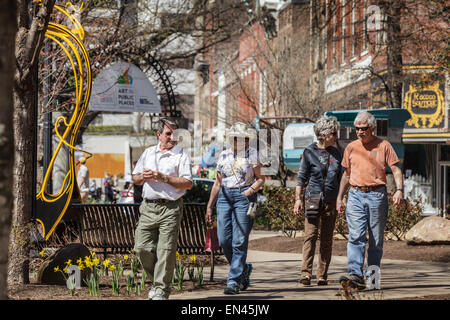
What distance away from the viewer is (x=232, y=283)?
8.21 meters

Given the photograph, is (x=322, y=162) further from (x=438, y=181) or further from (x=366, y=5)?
(x=438, y=181)

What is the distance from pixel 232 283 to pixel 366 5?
44.5 feet

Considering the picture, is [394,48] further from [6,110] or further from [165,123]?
[6,110]

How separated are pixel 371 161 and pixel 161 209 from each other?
2418 mm

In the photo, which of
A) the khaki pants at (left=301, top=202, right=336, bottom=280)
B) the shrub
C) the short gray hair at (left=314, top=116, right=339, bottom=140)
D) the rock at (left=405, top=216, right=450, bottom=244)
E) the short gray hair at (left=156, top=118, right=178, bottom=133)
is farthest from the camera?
the shrub

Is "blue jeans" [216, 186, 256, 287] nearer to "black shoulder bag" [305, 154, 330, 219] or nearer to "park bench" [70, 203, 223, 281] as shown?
"black shoulder bag" [305, 154, 330, 219]

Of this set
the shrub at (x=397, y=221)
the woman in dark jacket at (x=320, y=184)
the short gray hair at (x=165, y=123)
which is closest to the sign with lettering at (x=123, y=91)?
the shrub at (x=397, y=221)

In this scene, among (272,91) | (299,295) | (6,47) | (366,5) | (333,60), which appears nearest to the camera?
(6,47)

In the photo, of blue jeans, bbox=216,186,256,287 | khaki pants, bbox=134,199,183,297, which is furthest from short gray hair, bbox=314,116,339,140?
khaki pants, bbox=134,199,183,297

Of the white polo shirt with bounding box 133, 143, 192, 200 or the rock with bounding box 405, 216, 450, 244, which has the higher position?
the white polo shirt with bounding box 133, 143, 192, 200

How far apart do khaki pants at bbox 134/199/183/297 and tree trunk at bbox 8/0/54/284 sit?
5.25ft

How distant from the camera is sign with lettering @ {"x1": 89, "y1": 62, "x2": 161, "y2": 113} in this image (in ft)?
56.1

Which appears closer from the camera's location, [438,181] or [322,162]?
[322,162]
